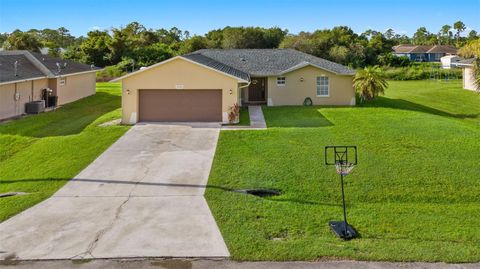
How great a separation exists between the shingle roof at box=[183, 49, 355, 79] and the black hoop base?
56.4ft

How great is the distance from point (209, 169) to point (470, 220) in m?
7.77

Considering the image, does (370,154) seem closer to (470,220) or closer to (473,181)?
(473,181)

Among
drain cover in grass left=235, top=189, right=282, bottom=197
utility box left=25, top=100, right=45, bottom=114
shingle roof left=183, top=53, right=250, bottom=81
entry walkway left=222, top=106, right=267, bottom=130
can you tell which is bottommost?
drain cover in grass left=235, top=189, right=282, bottom=197

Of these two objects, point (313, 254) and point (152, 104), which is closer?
point (313, 254)

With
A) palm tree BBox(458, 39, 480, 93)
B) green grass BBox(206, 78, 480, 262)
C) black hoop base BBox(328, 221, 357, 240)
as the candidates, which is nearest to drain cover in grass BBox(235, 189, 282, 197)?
green grass BBox(206, 78, 480, 262)

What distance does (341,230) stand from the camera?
9.71 meters

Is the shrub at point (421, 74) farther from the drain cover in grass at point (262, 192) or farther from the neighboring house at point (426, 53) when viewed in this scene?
the drain cover in grass at point (262, 192)

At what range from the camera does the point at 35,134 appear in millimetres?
20703

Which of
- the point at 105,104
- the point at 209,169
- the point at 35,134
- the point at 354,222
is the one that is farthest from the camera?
the point at 105,104

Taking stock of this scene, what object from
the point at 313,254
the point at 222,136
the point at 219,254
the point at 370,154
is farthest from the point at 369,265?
the point at 222,136

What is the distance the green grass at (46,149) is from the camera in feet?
43.2

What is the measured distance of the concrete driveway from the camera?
888cm

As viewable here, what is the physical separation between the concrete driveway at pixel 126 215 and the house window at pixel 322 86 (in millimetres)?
13099

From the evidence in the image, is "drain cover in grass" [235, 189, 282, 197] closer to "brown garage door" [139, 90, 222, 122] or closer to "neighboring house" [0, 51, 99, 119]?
"brown garage door" [139, 90, 222, 122]
